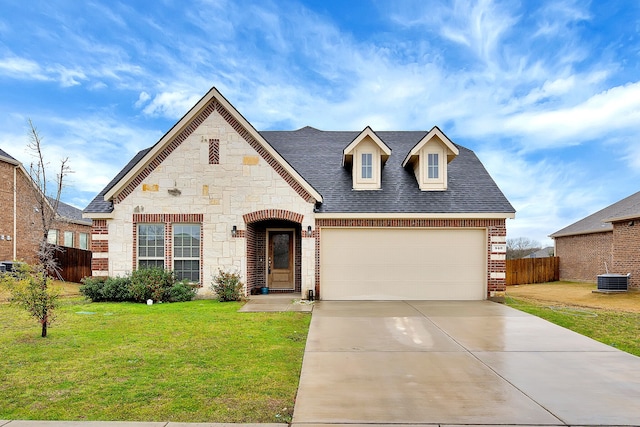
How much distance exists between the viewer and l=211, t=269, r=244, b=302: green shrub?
12.8 metres

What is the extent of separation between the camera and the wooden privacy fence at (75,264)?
19656mm

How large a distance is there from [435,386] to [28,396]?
5.04 m

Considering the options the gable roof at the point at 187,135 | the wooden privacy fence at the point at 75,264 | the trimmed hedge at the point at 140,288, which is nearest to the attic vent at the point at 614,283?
the gable roof at the point at 187,135

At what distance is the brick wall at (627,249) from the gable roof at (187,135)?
52.2ft

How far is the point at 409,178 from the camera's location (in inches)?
601

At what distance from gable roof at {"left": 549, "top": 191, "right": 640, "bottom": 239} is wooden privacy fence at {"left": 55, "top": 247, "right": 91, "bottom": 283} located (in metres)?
26.7

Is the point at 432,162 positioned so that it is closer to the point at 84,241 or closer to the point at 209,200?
the point at 209,200

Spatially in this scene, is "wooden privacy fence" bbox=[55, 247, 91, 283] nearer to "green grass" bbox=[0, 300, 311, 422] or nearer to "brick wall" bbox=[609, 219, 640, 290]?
"green grass" bbox=[0, 300, 311, 422]

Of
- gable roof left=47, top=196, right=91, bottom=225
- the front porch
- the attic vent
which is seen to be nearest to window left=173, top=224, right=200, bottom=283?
the front porch

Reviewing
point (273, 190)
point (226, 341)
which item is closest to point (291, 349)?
point (226, 341)

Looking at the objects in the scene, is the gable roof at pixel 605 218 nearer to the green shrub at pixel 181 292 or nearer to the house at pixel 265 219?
the house at pixel 265 219

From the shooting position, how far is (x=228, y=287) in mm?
12789

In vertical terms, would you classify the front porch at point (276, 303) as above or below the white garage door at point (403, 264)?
below

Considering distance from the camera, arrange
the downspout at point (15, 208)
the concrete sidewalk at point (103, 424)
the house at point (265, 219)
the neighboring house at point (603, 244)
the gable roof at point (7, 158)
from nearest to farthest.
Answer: the concrete sidewalk at point (103, 424) < the house at point (265, 219) < the neighboring house at point (603, 244) < the gable roof at point (7, 158) < the downspout at point (15, 208)
